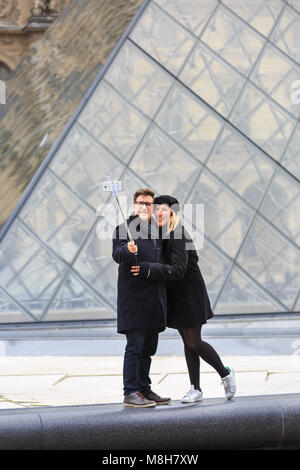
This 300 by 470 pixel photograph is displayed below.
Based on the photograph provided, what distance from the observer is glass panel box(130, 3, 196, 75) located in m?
9.58

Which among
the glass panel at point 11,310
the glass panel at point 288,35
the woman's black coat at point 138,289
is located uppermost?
the glass panel at point 288,35

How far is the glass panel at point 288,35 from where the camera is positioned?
9828mm

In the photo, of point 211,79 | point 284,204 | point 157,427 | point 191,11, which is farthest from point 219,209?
point 157,427

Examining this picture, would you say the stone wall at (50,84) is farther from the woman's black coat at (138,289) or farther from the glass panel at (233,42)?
the woman's black coat at (138,289)

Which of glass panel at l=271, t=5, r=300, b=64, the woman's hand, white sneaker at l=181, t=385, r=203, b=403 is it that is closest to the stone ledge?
white sneaker at l=181, t=385, r=203, b=403

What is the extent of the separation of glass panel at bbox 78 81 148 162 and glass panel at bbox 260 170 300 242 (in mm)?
1331

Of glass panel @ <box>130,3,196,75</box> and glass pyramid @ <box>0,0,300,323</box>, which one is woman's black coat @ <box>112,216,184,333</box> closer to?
glass pyramid @ <box>0,0,300,323</box>

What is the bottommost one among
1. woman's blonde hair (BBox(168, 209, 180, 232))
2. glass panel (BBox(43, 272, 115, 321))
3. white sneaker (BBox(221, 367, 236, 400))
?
glass panel (BBox(43, 272, 115, 321))

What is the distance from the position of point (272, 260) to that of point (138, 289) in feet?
13.6

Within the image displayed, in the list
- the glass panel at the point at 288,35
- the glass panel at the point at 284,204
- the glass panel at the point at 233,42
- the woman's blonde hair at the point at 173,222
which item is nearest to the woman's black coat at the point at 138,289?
the woman's blonde hair at the point at 173,222

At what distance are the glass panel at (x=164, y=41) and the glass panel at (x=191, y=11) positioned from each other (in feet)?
0.42

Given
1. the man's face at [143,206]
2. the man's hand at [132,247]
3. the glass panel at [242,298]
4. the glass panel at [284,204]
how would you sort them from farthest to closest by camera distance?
1. the glass panel at [284,204]
2. the glass panel at [242,298]
3. the man's face at [143,206]
4. the man's hand at [132,247]

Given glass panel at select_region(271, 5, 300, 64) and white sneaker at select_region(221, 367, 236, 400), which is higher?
glass panel at select_region(271, 5, 300, 64)
